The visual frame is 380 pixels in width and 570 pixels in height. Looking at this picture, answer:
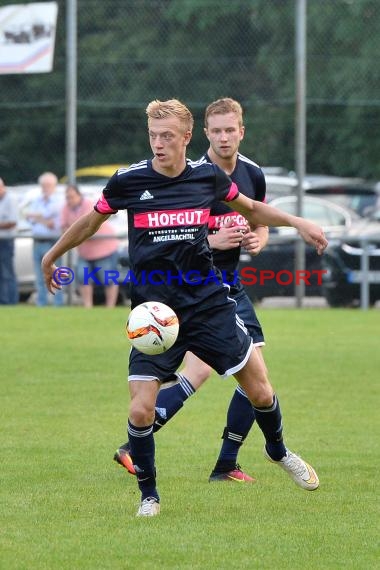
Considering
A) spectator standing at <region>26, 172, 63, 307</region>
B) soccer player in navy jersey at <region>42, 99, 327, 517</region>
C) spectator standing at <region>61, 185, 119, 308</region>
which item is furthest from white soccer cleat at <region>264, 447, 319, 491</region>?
spectator standing at <region>26, 172, 63, 307</region>

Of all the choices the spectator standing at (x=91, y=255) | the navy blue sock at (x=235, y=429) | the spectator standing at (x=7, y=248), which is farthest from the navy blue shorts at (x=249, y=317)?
the spectator standing at (x=7, y=248)

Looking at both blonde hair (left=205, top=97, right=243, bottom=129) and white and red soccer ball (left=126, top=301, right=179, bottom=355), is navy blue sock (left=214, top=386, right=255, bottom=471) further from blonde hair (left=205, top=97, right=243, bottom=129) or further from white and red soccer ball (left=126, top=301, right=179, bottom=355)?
blonde hair (left=205, top=97, right=243, bottom=129)

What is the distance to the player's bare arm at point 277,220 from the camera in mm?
6871

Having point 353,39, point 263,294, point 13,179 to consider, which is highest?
point 353,39

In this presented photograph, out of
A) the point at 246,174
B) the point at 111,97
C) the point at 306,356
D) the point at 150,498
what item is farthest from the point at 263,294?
the point at 150,498

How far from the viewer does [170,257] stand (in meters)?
6.55

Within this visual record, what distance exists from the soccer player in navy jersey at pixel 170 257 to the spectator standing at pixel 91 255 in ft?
37.5

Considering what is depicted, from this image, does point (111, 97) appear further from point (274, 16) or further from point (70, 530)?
point (70, 530)

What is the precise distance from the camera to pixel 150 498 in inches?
256

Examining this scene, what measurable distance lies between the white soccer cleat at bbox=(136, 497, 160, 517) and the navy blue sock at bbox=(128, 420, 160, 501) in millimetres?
27

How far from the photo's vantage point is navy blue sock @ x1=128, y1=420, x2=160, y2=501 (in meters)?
6.48

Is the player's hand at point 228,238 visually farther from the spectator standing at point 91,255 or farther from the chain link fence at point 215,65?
the chain link fence at point 215,65

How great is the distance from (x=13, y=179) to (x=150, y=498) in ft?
53.6

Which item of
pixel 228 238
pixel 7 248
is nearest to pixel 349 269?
pixel 7 248
